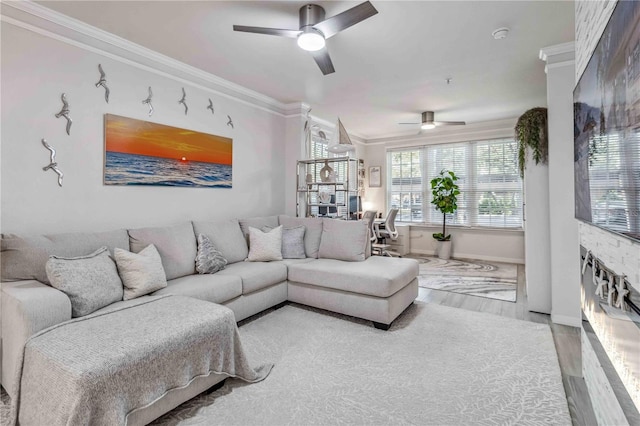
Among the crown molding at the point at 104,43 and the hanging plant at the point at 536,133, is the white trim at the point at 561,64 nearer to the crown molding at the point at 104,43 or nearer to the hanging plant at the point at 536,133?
the hanging plant at the point at 536,133

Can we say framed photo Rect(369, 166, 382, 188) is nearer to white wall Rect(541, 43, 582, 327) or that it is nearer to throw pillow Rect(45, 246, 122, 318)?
white wall Rect(541, 43, 582, 327)

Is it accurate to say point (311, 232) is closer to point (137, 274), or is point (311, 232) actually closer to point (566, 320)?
point (137, 274)

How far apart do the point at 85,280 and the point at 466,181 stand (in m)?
6.31

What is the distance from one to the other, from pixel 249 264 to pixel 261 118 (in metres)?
2.25

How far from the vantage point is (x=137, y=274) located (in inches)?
93.1

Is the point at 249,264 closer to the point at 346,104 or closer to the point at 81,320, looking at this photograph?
the point at 81,320

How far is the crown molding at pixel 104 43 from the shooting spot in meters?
2.32

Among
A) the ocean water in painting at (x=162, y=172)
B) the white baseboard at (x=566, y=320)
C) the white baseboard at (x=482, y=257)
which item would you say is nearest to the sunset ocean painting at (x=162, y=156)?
the ocean water in painting at (x=162, y=172)

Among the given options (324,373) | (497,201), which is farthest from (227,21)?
(497,201)

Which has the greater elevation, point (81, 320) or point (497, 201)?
point (497, 201)

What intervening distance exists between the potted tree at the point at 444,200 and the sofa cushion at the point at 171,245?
4.78 meters

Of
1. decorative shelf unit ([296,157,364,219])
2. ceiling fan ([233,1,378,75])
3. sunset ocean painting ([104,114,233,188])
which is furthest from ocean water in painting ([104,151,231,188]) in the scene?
ceiling fan ([233,1,378,75])

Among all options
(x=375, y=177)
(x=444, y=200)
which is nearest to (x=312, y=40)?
(x=444, y=200)

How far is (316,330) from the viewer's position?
9.30 ft
